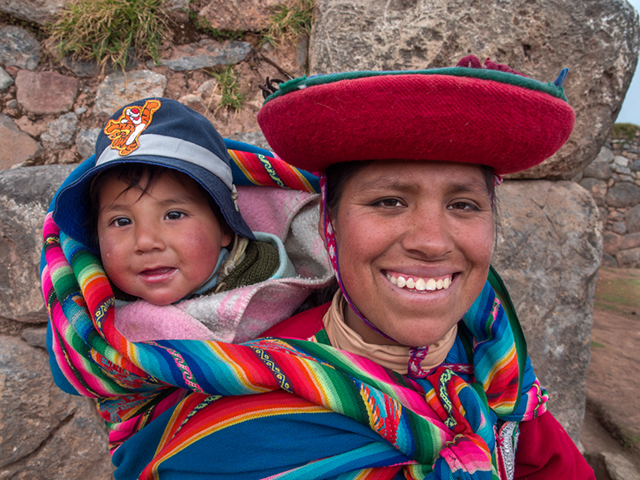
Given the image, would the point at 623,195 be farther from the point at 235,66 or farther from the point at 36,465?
the point at 36,465

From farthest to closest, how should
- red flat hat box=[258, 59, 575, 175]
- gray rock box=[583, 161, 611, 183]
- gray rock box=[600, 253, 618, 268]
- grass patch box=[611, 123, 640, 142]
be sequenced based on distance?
1. grass patch box=[611, 123, 640, 142]
2. gray rock box=[583, 161, 611, 183]
3. gray rock box=[600, 253, 618, 268]
4. red flat hat box=[258, 59, 575, 175]

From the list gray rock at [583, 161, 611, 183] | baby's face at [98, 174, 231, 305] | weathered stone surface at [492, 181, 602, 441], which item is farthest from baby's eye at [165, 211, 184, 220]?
gray rock at [583, 161, 611, 183]

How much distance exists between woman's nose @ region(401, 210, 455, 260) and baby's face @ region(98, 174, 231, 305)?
0.66 m

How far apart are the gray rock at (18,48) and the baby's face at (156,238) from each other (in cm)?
140

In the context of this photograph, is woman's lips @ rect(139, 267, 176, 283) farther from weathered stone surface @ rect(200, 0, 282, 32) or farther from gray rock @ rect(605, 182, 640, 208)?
gray rock @ rect(605, 182, 640, 208)

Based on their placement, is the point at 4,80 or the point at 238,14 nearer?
the point at 4,80

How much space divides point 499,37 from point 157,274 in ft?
6.44

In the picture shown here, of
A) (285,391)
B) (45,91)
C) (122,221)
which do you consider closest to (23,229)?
(45,91)

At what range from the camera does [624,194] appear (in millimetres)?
8742

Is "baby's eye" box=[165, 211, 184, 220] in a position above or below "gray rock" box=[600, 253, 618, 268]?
above

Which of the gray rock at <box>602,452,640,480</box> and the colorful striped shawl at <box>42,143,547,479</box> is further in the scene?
the gray rock at <box>602,452,640,480</box>

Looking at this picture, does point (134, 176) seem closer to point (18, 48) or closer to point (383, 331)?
point (383, 331)

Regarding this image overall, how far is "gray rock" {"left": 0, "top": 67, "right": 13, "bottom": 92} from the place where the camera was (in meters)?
2.00

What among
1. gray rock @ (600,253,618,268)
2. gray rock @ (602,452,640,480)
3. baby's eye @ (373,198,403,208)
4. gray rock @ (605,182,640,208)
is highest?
baby's eye @ (373,198,403,208)
